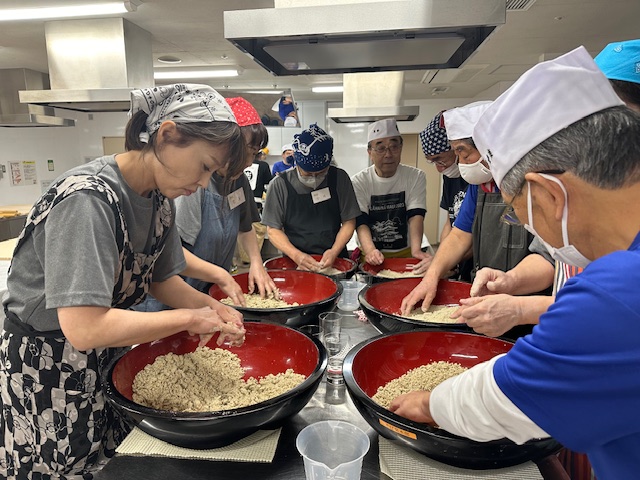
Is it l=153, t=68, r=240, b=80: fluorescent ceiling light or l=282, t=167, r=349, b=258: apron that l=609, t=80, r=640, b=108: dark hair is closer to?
l=282, t=167, r=349, b=258: apron

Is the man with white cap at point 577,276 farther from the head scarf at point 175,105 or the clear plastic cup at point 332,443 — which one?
the head scarf at point 175,105

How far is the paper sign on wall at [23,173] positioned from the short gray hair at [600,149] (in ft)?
28.2

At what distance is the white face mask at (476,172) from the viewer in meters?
1.71

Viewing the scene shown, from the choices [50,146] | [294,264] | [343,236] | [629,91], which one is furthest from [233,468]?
[50,146]

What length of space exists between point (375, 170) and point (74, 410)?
2393 mm

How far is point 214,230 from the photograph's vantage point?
2010 mm

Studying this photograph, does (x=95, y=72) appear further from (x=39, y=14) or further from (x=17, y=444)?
(x=17, y=444)

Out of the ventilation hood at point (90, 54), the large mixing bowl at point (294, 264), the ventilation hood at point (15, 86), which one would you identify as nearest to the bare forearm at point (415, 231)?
the large mixing bowl at point (294, 264)

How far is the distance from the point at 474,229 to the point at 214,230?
1241 mm

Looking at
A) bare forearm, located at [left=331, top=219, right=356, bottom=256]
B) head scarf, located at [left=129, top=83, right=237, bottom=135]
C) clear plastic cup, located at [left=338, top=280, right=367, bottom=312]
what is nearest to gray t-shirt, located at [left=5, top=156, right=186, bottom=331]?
head scarf, located at [left=129, top=83, right=237, bottom=135]

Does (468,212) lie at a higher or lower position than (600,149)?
lower

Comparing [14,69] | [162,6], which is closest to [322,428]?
[162,6]

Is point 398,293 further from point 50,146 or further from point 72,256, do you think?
point 50,146

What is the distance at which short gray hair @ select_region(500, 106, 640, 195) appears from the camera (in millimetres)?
607
